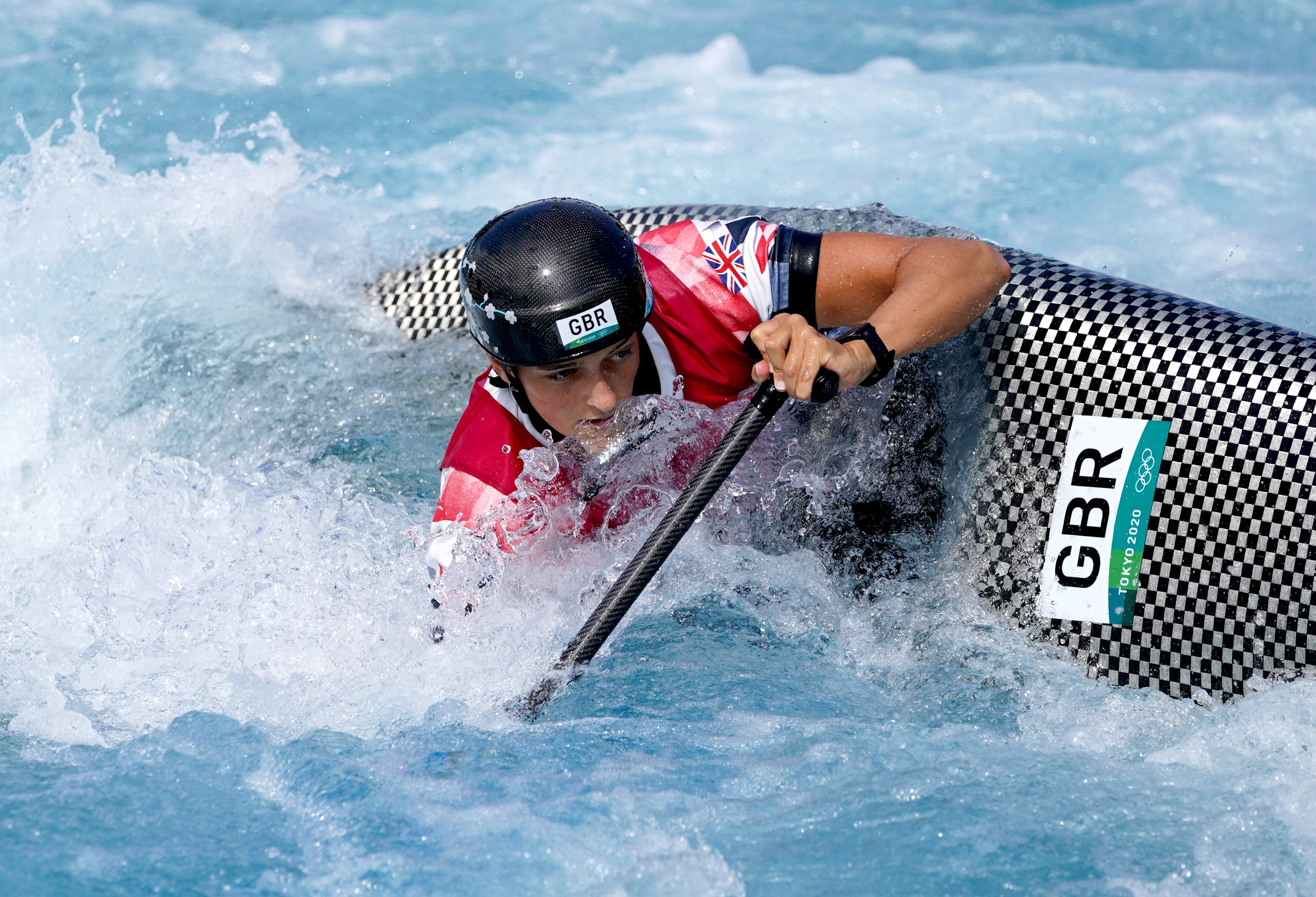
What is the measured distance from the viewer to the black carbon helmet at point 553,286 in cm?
232

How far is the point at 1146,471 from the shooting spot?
2.59m

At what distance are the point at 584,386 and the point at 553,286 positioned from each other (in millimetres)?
231

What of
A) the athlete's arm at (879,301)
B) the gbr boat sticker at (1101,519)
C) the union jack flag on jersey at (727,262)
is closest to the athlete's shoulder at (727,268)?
the union jack flag on jersey at (727,262)

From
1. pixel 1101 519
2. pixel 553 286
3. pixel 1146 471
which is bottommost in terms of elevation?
pixel 1101 519

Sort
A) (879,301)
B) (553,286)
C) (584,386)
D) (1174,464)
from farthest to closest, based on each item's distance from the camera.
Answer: (879,301) → (1174,464) → (584,386) → (553,286)

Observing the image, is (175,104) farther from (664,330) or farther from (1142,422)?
(1142,422)

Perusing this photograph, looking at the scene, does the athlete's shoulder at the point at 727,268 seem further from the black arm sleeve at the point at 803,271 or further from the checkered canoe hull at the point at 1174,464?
the checkered canoe hull at the point at 1174,464

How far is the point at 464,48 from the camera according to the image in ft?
25.5

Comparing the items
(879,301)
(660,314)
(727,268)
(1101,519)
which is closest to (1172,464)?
(1101,519)

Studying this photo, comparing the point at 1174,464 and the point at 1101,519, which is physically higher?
the point at 1174,464

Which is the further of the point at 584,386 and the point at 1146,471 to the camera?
the point at 1146,471

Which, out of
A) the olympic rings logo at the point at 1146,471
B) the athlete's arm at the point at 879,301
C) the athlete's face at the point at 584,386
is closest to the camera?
the athlete's arm at the point at 879,301

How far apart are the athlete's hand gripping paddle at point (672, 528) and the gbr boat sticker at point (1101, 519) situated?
2.50 ft

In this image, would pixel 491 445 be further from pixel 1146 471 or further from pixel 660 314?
pixel 1146 471
